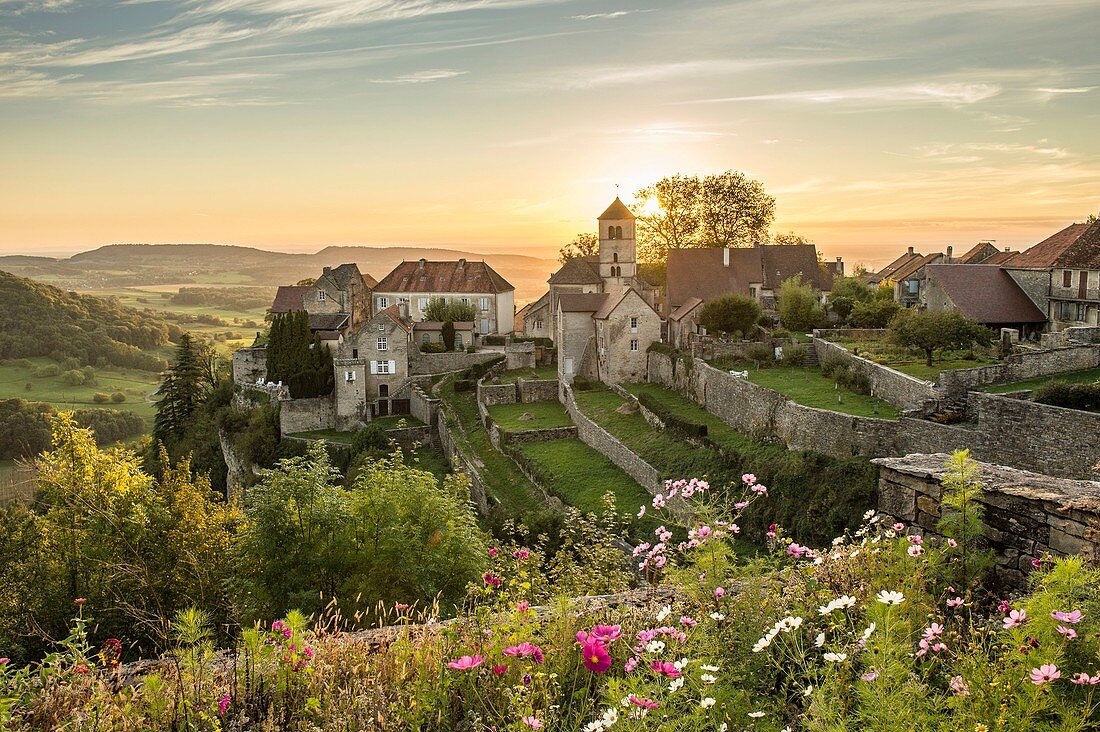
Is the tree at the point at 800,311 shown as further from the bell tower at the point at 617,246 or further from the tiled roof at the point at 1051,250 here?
the bell tower at the point at 617,246

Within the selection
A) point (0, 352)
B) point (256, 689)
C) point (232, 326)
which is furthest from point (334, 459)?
point (232, 326)

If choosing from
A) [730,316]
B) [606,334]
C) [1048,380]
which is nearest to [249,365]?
[606,334]

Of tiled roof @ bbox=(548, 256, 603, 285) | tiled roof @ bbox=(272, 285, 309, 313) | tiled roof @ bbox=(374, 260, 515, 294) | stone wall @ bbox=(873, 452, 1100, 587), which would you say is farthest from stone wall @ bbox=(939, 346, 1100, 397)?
tiled roof @ bbox=(272, 285, 309, 313)

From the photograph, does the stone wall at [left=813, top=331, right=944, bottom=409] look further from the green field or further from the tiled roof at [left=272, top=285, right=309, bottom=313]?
the green field

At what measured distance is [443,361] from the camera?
1859 inches

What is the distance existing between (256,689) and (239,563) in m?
6.87

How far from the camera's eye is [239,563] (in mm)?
11195

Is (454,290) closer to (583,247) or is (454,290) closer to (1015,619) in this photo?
(583,247)

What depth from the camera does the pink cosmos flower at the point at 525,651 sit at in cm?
448

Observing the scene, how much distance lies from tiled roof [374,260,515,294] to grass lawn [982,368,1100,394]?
4324cm

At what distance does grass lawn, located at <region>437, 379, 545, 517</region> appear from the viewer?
1038 inches

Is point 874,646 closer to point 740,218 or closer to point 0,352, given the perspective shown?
point 740,218

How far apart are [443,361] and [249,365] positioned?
1230 cm

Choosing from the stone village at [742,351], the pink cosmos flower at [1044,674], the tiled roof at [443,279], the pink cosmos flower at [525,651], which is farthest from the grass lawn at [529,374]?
the pink cosmos flower at [1044,674]
